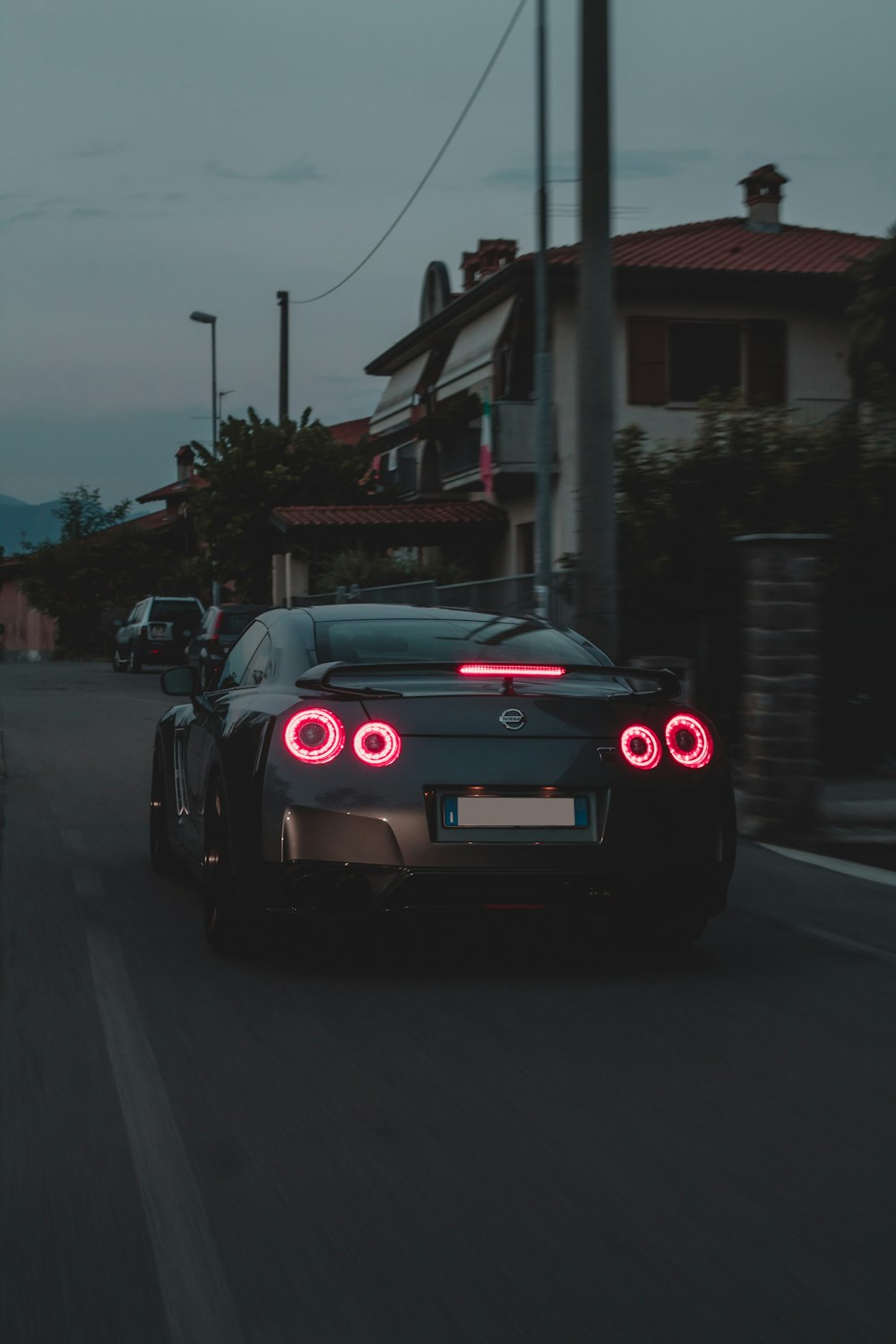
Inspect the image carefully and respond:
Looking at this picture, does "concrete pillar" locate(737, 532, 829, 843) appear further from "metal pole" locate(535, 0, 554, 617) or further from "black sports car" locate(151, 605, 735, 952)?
"metal pole" locate(535, 0, 554, 617)

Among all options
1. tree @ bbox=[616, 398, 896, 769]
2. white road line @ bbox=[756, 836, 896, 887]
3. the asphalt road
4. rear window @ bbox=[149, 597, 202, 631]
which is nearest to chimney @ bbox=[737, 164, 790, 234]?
rear window @ bbox=[149, 597, 202, 631]

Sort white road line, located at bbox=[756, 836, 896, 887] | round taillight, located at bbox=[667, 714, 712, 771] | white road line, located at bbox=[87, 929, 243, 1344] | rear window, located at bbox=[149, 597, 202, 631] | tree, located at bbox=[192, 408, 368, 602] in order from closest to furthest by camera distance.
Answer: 1. white road line, located at bbox=[87, 929, 243, 1344]
2. round taillight, located at bbox=[667, 714, 712, 771]
3. white road line, located at bbox=[756, 836, 896, 887]
4. rear window, located at bbox=[149, 597, 202, 631]
5. tree, located at bbox=[192, 408, 368, 602]

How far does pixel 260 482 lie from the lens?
43250mm

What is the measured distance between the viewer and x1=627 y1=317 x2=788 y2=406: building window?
33.2m

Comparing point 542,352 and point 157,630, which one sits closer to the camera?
point 542,352

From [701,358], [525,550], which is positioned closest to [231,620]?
[525,550]

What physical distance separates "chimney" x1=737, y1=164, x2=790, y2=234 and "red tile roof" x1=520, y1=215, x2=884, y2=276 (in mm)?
435

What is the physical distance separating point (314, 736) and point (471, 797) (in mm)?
577

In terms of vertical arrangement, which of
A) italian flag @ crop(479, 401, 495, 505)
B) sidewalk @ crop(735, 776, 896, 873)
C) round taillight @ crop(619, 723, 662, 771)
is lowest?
sidewalk @ crop(735, 776, 896, 873)

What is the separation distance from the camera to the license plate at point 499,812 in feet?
19.2

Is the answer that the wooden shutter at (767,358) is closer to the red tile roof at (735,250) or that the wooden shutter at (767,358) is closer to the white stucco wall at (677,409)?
the white stucco wall at (677,409)

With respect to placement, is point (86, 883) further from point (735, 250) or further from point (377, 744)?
point (735, 250)

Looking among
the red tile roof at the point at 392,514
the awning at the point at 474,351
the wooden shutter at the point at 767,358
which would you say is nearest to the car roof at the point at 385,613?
the wooden shutter at the point at 767,358

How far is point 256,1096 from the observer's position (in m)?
4.60
